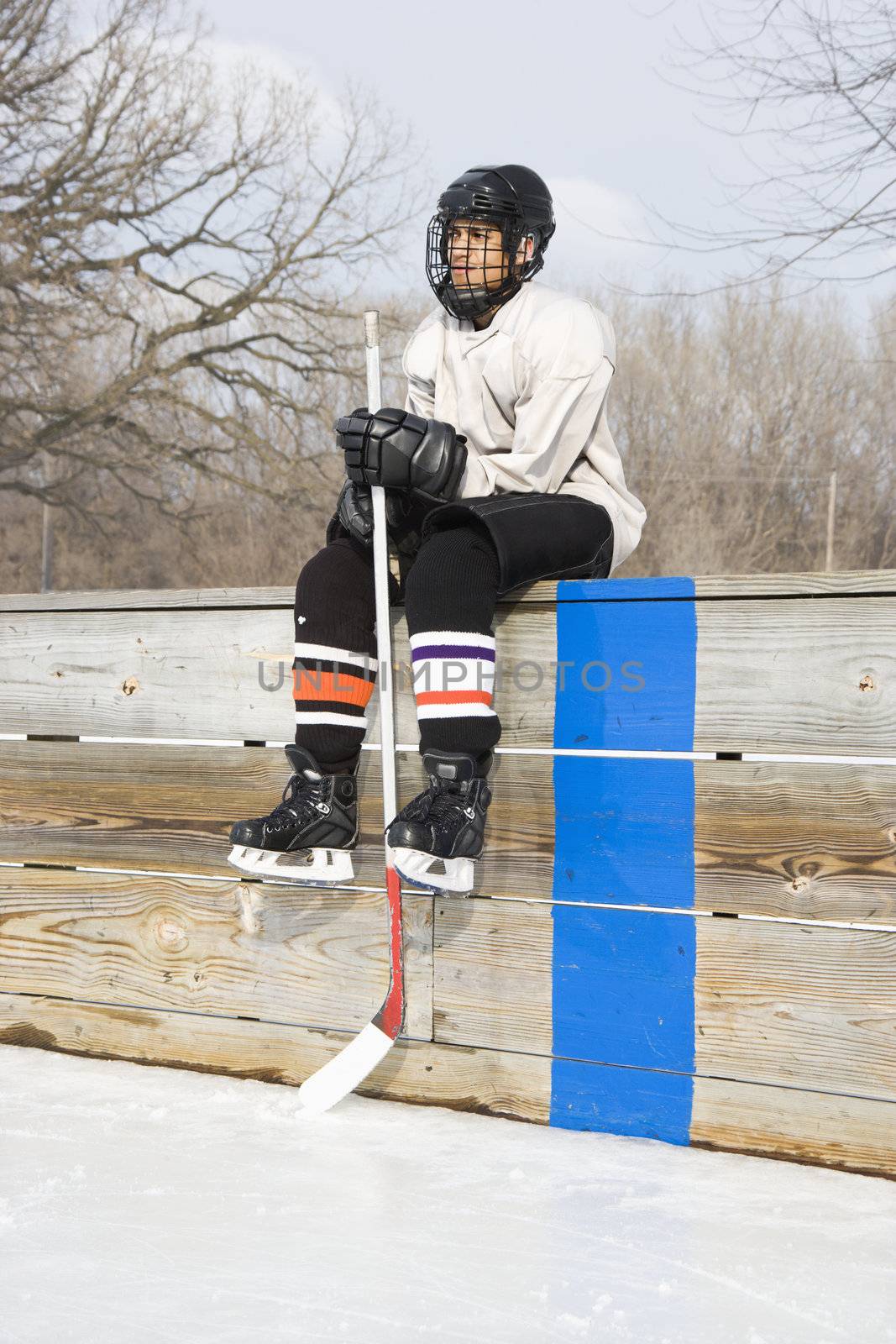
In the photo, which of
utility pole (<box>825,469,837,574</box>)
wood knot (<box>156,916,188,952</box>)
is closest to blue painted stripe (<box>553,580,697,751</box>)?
wood knot (<box>156,916,188,952</box>)

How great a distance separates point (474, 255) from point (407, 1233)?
1.69 meters

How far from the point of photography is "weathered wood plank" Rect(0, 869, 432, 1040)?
240 cm

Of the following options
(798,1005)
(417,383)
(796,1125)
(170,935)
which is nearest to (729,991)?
(798,1005)

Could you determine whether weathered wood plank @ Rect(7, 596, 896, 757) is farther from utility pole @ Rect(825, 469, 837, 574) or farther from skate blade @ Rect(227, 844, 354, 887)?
utility pole @ Rect(825, 469, 837, 574)

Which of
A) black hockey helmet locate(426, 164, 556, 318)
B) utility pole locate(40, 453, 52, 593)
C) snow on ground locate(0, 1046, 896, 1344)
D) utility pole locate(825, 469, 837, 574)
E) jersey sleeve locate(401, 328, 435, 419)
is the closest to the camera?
snow on ground locate(0, 1046, 896, 1344)

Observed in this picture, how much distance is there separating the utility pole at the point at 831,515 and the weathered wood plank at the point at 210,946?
1019 inches

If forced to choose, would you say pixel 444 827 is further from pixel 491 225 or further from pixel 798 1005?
pixel 491 225

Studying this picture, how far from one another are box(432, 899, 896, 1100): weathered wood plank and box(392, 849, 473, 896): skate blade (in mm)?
196

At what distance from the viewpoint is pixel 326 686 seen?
229cm

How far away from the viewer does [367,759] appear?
7.97ft

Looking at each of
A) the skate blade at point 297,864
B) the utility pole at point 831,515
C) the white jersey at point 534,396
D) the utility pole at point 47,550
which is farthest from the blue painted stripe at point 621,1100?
the utility pole at point 831,515

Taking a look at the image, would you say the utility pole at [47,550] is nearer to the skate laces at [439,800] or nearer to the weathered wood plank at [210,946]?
the weathered wood plank at [210,946]

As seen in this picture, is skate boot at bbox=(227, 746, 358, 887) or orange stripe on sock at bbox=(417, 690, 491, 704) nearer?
orange stripe on sock at bbox=(417, 690, 491, 704)

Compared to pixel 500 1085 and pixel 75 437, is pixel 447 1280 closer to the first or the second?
pixel 500 1085
